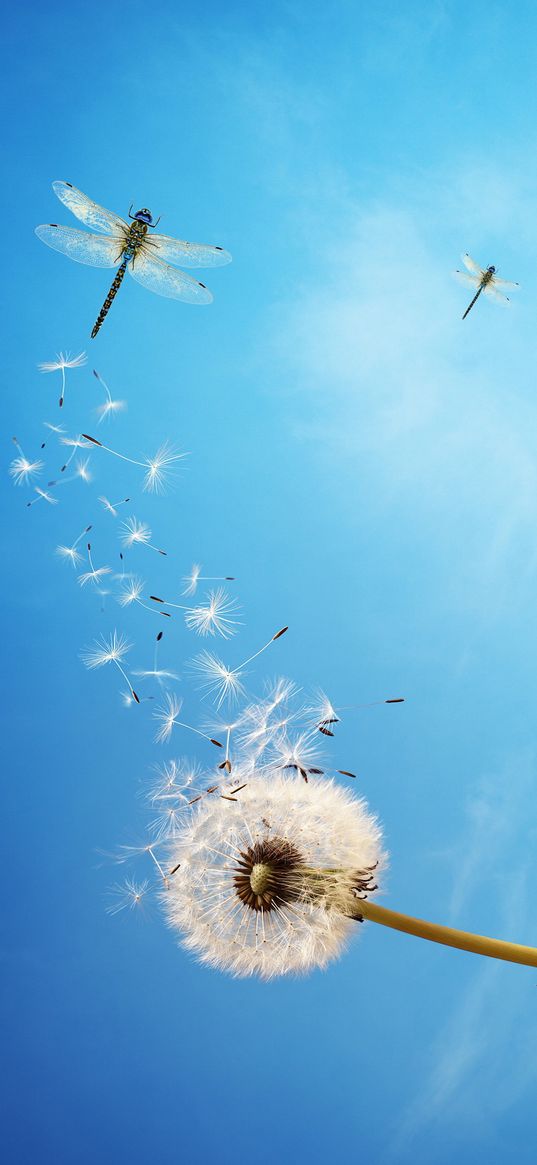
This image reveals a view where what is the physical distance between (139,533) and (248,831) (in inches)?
121

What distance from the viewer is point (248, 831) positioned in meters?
3.44

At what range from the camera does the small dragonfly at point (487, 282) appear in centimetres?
994

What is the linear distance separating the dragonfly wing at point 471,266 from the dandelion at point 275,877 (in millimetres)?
8258

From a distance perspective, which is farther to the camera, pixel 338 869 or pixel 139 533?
pixel 139 533

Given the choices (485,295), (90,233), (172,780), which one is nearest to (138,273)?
(90,233)

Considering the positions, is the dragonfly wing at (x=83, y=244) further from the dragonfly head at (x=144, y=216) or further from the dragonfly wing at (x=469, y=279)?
the dragonfly wing at (x=469, y=279)

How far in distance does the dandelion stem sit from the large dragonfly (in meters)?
6.48

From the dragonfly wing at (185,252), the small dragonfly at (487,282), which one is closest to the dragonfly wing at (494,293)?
the small dragonfly at (487,282)

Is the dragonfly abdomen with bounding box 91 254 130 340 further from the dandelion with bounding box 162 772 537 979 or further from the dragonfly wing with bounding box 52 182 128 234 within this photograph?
the dandelion with bounding box 162 772 537 979

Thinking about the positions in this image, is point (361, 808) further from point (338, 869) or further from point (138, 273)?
point (138, 273)

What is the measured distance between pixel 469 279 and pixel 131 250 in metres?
4.73

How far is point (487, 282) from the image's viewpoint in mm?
10125

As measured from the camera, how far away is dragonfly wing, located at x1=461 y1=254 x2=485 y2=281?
9719 mm

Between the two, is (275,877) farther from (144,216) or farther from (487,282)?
(487,282)
